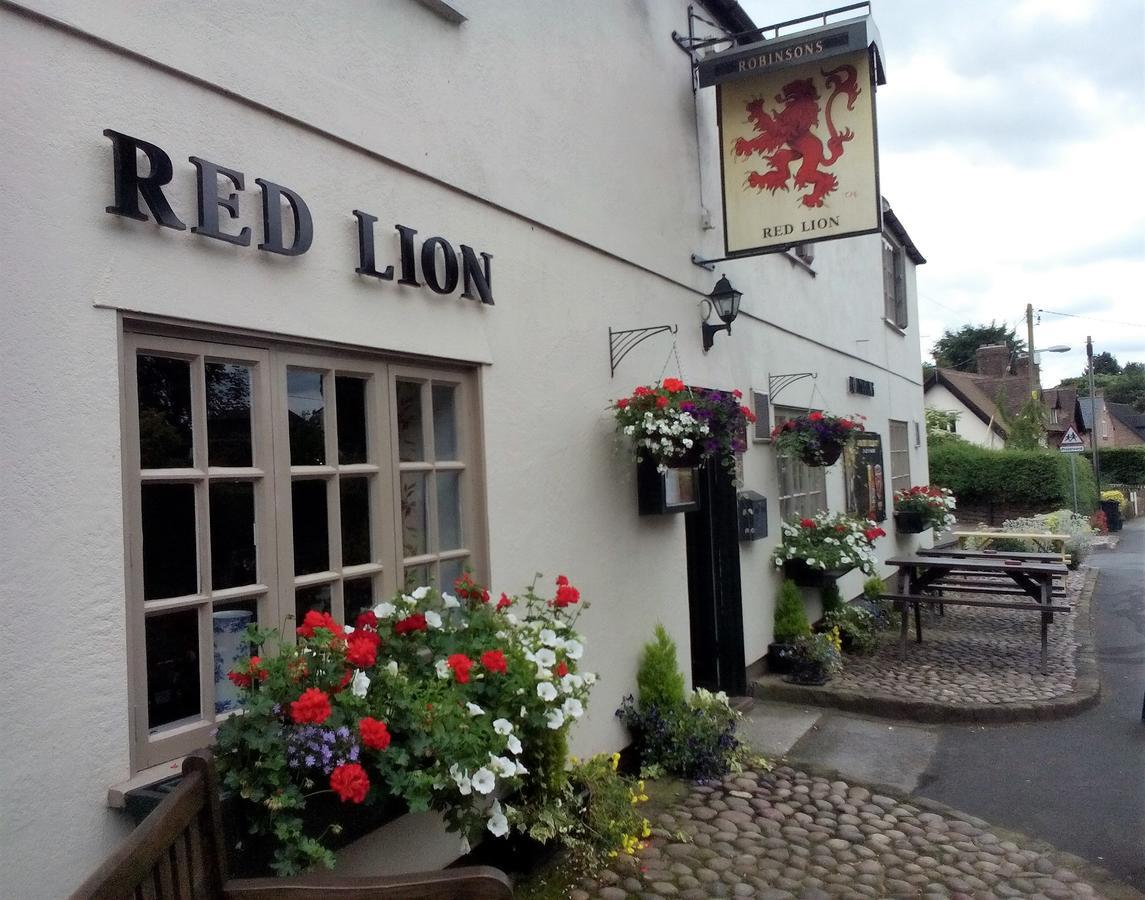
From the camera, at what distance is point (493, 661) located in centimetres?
324

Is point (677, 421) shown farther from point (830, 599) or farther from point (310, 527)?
point (830, 599)

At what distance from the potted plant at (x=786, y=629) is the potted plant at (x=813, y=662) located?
82mm

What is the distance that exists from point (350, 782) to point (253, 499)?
1141 millimetres

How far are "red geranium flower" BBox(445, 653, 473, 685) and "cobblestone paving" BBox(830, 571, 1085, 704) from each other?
16.4ft

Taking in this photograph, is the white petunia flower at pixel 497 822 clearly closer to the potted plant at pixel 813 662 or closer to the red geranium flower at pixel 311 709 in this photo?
the red geranium flower at pixel 311 709

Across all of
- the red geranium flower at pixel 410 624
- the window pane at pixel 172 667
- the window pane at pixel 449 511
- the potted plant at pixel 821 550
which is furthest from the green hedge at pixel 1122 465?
the window pane at pixel 172 667

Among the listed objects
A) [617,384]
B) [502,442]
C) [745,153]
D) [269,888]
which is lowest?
[269,888]

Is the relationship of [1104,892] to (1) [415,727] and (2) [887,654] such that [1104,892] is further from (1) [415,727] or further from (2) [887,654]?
(2) [887,654]

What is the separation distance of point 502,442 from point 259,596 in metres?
1.53

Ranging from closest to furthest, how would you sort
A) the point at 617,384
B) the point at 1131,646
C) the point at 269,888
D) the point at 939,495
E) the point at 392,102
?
the point at 269,888, the point at 392,102, the point at 617,384, the point at 1131,646, the point at 939,495

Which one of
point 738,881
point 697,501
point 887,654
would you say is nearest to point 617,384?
point 697,501

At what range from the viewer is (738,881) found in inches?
165

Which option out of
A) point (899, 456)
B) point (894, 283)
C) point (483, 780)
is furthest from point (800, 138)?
point (899, 456)

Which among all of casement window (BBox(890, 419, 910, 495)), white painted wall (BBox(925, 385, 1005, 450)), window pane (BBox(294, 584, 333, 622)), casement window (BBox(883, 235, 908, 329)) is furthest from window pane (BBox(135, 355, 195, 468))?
white painted wall (BBox(925, 385, 1005, 450))
